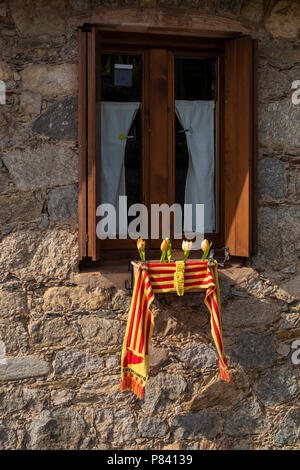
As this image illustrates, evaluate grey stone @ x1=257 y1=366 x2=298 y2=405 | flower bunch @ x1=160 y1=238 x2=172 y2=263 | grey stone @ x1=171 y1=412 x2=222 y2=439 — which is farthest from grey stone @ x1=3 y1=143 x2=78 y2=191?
grey stone @ x1=257 y1=366 x2=298 y2=405

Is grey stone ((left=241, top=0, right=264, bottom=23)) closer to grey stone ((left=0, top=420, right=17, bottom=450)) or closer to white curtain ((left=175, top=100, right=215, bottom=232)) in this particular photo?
white curtain ((left=175, top=100, right=215, bottom=232))

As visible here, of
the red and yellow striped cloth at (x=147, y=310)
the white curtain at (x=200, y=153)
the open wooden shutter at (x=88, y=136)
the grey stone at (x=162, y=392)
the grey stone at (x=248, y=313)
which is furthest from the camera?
the white curtain at (x=200, y=153)

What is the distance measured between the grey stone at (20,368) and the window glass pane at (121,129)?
38.9 inches

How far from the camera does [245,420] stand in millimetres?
3068

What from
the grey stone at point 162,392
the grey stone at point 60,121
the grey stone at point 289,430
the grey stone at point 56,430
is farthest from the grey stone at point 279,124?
the grey stone at point 56,430

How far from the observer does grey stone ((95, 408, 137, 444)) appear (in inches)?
116

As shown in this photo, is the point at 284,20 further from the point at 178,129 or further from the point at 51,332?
the point at 51,332

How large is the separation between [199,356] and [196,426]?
44 centimetres

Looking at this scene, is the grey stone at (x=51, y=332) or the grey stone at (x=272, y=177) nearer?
the grey stone at (x=51, y=332)

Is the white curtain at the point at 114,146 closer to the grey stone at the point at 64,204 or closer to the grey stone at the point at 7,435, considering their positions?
the grey stone at the point at 64,204

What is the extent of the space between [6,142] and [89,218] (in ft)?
2.29

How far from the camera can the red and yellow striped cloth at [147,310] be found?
274cm

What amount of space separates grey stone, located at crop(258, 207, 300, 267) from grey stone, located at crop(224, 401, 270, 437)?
950 mm

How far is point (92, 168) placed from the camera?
Answer: 115 inches
